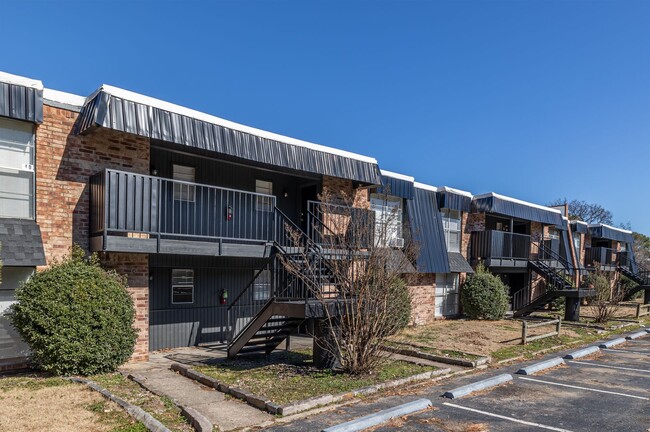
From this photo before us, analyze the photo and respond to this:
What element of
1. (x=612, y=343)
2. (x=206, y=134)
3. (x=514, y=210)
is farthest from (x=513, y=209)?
(x=206, y=134)

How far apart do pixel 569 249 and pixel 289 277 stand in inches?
925

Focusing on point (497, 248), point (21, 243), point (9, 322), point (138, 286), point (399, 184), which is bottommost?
point (9, 322)

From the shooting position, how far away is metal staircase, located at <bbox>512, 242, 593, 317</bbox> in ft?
61.8

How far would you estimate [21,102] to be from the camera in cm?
843

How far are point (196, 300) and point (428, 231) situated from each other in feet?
31.0

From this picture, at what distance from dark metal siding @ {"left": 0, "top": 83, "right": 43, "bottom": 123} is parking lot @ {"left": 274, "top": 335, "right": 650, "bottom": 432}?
24.0 ft

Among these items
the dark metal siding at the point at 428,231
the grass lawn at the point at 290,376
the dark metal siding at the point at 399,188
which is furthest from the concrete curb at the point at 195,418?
the dark metal siding at the point at 428,231

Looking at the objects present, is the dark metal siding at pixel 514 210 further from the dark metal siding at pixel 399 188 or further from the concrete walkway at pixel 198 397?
the concrete walkway at pixel 198 397

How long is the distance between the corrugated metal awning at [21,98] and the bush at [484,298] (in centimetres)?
1583

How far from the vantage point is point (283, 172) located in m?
13.3

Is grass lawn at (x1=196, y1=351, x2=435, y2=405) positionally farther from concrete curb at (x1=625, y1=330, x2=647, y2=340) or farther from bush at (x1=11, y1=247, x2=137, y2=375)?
concrete curb at (x1=625, y1=330, x2=647, y2=340)

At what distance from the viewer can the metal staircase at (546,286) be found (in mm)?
18834

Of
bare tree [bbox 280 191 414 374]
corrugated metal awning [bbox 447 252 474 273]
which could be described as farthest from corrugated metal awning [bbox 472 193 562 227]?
bare tree [bbox 280 191 414 374]

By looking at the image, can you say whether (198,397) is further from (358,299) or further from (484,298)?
(484,298)
